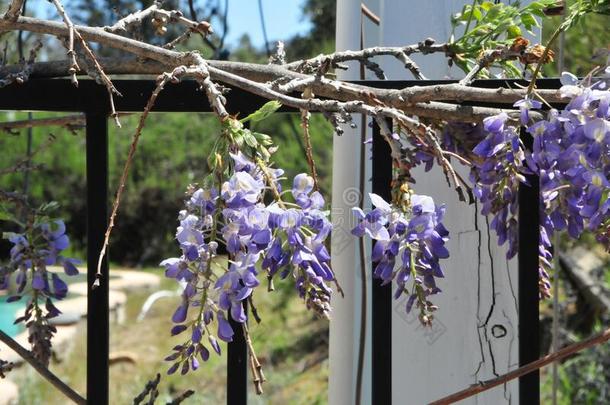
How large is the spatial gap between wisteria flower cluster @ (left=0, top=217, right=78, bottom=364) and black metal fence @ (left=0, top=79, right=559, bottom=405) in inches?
4.6

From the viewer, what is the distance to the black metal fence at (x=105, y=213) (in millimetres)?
1014

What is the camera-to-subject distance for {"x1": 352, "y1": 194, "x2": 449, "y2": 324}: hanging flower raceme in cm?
86

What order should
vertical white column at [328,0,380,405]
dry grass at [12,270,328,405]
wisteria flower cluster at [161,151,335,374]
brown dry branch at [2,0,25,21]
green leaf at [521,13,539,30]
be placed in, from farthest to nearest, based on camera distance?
dry grass at [12,270,328,405] → vertical white column at [328,0,380,405] → green leaf at [521,13,539,30] → brown dry branch at [2,0,25,21] → wisteria flower cluster at [161,151,335,374]

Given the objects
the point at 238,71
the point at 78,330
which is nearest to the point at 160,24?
the point at 238,71

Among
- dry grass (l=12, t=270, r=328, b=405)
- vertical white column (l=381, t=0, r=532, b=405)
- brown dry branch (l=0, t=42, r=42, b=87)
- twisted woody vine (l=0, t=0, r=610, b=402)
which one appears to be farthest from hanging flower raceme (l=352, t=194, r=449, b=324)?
dry grass (l=12, t=270, r=328, b=405)

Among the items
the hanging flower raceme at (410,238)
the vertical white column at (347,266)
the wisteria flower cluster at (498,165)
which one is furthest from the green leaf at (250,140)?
the vertical white column at (347,266)

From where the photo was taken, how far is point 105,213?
1098 mm

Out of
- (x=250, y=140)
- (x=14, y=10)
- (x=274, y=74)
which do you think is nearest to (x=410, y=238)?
(x=250, y=140)

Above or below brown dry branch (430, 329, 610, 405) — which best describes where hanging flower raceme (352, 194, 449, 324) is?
above

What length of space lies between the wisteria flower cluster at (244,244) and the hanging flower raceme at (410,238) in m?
0.05

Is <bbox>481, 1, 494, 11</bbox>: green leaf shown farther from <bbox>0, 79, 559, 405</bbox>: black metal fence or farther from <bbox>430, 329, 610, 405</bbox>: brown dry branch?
<bbox>430, 329, 610, 405</bbox>: brown dry branch

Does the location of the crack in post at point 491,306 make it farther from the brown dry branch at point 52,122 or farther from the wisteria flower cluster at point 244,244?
the brown dry branch at point 52,122

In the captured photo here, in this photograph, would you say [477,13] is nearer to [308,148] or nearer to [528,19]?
[528,19]

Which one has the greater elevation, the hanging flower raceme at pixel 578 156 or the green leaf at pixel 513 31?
the green leaf at pixel 513 31
